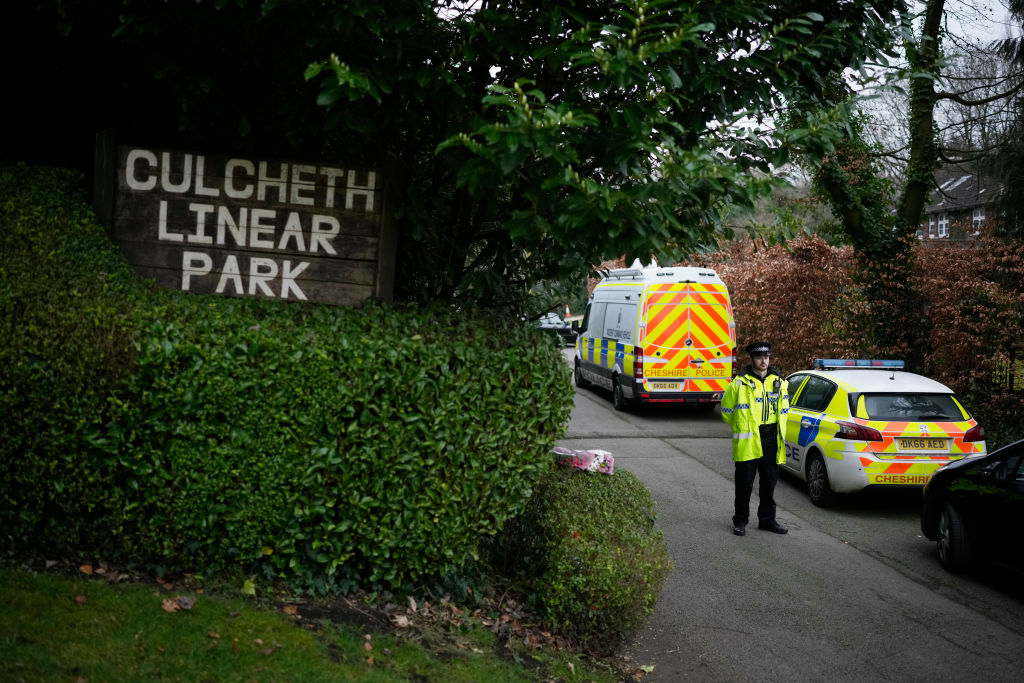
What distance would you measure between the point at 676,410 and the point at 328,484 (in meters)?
14.8

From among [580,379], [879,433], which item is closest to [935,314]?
[879,433]

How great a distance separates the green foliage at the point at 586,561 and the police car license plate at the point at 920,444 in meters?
4.77

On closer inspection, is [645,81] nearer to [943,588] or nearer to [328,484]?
[328,484]

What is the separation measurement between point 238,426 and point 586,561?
2.28 metres

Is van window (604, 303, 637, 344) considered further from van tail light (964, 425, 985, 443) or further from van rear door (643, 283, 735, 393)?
van tail light (964, 425, 985, 443)

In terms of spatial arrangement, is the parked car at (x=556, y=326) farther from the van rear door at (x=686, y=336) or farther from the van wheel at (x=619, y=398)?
the van rear door at (x=686, y=336)

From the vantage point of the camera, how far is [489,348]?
5.15m

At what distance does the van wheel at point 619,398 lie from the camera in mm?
18156

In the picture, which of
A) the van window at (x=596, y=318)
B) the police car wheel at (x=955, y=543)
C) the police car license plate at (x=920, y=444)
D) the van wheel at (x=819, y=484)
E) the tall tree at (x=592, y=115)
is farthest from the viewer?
the van window at (x=596, y=318)

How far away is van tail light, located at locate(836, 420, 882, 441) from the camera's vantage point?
973cm

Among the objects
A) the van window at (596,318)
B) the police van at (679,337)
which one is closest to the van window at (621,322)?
the police van at (679,337)

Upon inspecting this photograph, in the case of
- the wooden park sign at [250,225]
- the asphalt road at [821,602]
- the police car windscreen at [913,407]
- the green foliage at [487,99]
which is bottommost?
the asphalt road at [821,602]

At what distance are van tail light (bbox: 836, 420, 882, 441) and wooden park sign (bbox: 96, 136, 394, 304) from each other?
21.1ft

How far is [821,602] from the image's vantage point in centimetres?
720
